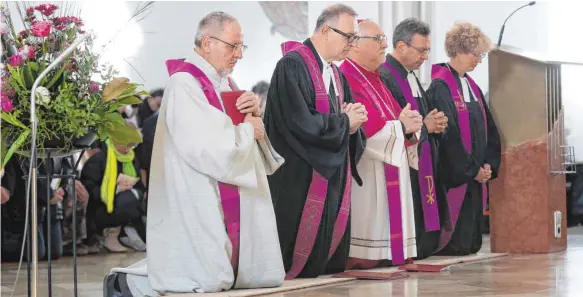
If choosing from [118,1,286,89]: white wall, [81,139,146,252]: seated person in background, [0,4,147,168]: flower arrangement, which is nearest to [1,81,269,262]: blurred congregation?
[81,139,146,252]: seated person in background

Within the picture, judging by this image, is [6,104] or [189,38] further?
[189,38]

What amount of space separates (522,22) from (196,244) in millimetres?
7238

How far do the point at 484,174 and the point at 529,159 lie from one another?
1.28 ft

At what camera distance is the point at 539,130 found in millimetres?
8242

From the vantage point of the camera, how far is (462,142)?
321 inches

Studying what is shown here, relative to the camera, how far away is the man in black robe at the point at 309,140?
20.8 ft

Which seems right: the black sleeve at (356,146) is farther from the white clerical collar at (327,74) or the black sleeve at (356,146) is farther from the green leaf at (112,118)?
the green leaf at (112,118)

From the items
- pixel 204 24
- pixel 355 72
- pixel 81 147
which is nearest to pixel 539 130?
pixel 355 72

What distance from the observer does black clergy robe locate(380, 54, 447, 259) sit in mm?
7723

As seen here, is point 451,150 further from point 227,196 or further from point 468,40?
point 227,196

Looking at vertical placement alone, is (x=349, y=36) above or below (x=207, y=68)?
above

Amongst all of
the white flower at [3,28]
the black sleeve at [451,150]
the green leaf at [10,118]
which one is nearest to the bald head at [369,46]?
the black sleeve at [451,150]

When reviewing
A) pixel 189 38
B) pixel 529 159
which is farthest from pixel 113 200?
pixel 529 159

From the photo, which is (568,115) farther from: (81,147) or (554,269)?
(81,147)
